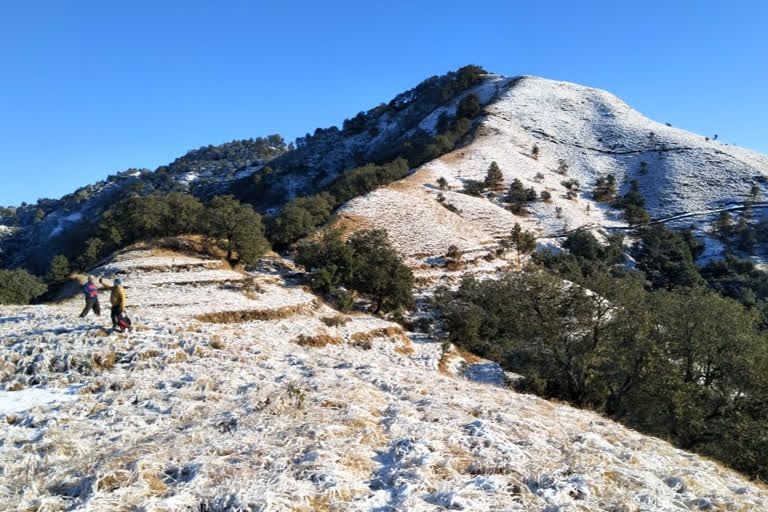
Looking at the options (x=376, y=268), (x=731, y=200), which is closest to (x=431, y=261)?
(x=376, y=268)

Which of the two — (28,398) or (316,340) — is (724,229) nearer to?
(316,340)

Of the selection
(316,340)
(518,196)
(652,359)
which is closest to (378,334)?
(316,340)

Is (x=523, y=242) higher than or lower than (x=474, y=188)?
lower

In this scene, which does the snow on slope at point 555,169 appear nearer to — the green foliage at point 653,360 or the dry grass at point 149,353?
the green foliage at point 653,360

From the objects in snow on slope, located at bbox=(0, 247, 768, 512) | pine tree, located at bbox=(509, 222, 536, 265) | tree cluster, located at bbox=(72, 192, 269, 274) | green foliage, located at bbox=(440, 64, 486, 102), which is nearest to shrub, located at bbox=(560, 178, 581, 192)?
pine tree, located at bbox=(509, 222, 536, 265)

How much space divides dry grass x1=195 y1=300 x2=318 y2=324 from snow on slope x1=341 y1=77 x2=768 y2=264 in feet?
73.1

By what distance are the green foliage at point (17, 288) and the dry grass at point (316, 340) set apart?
23282 mm

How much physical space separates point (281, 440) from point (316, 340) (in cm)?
1096

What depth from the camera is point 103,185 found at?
135m

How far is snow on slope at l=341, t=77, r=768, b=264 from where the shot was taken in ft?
166

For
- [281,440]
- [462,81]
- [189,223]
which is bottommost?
[281,440]

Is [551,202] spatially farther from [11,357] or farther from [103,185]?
[103,185]

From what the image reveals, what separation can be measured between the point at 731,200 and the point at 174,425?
272 ft

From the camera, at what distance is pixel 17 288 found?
30.2 meters
